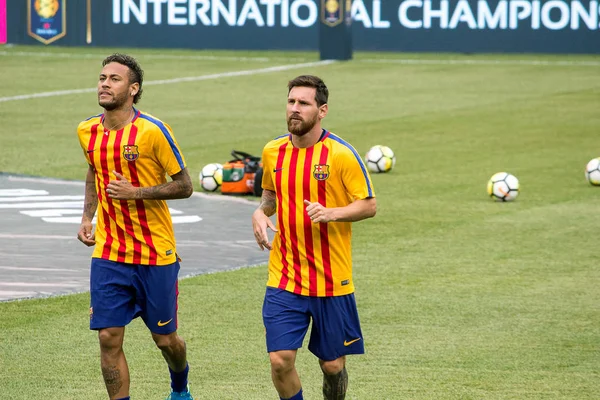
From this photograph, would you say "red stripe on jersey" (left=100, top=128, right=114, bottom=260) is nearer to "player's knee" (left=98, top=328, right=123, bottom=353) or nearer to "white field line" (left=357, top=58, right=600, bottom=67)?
"player's knee" (left=98, top=328, right=123, bottom=353)

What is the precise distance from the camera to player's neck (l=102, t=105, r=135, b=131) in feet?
25.0

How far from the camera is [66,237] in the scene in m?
14.3

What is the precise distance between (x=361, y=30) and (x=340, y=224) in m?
39.6

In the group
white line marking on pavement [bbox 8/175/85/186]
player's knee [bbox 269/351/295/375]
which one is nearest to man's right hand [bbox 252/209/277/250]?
player's knee [bbox 269/351/295/375]

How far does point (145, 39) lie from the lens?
47.3 m

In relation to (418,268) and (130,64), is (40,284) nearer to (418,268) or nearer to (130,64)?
(418,268)

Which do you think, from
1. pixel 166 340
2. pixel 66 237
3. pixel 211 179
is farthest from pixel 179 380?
pixel 211 179

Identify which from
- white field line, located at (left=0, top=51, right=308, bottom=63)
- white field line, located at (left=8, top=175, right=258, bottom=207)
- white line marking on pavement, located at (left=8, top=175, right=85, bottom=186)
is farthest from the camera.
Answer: white field line, located at (left=0, top=51, right=308, bottom=63)

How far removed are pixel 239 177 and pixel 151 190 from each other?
10.1 meters

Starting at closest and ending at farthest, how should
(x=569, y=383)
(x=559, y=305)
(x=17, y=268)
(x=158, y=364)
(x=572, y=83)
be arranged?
(x=569, y=383) < (x=158, y=364) < (x=559, y=305) < (x=17, y=268) < (x=572, y=83)

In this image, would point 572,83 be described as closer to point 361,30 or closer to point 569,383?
point 361,30

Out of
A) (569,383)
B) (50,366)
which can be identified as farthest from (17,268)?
(569,383)

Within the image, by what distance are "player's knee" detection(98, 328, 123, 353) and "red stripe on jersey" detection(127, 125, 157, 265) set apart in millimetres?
476

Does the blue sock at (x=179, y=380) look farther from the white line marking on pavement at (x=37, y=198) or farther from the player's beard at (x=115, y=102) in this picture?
the white line marking on pavement at (x=37, y=198)
